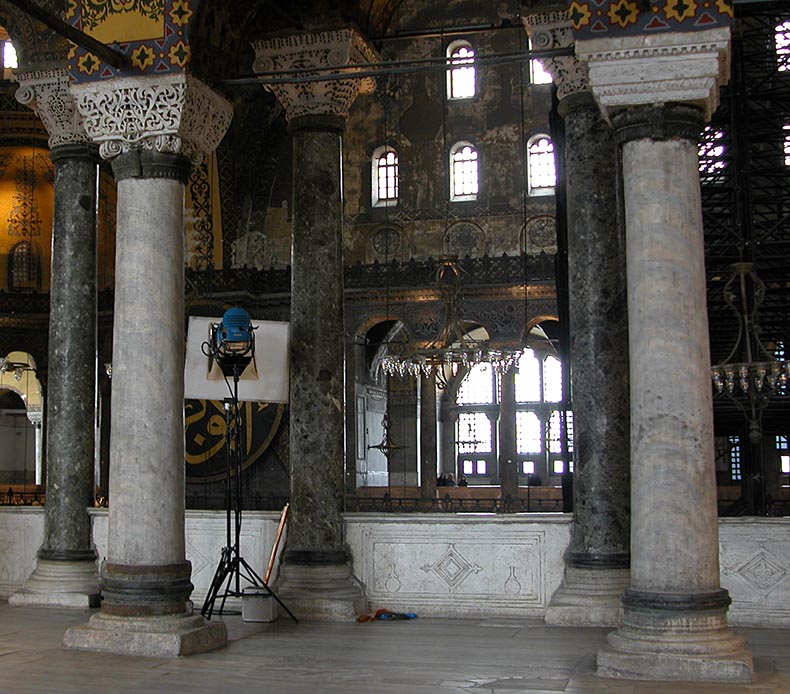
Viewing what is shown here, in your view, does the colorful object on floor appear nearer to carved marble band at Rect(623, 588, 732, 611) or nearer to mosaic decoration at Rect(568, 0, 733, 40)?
carved marble band at Rect(623, 588, 732, 611)

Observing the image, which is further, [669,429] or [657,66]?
[657,66]

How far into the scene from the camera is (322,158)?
9102mm

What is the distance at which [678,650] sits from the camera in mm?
5977

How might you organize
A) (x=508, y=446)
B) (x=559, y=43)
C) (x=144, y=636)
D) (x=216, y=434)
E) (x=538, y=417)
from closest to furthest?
(x=144, y=636), (x=559, y=43), (x=216, y=434), (x=508, y=446), (x=538, y=417)

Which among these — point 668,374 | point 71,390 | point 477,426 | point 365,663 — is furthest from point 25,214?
point 668,374

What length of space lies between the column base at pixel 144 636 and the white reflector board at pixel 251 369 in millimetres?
2046

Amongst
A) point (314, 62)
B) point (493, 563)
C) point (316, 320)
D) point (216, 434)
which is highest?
point (314, 62)

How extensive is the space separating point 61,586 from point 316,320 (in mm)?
3021

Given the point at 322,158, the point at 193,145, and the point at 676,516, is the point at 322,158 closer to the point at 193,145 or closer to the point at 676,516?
the point at 193,145

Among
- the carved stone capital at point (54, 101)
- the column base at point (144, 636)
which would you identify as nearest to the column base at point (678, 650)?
the column base at point (144, 636)

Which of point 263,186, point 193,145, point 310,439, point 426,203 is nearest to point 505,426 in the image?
point 426,203

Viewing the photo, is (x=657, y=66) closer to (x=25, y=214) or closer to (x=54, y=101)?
(x=54, y=101)

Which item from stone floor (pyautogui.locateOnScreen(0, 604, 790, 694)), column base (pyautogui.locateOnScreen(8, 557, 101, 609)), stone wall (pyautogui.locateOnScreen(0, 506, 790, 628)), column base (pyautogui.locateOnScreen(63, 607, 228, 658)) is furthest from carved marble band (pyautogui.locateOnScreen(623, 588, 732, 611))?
column base (pyautogui.locateOnScreen(8, 557, 101, 609))

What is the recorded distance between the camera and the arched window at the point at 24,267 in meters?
20.8
